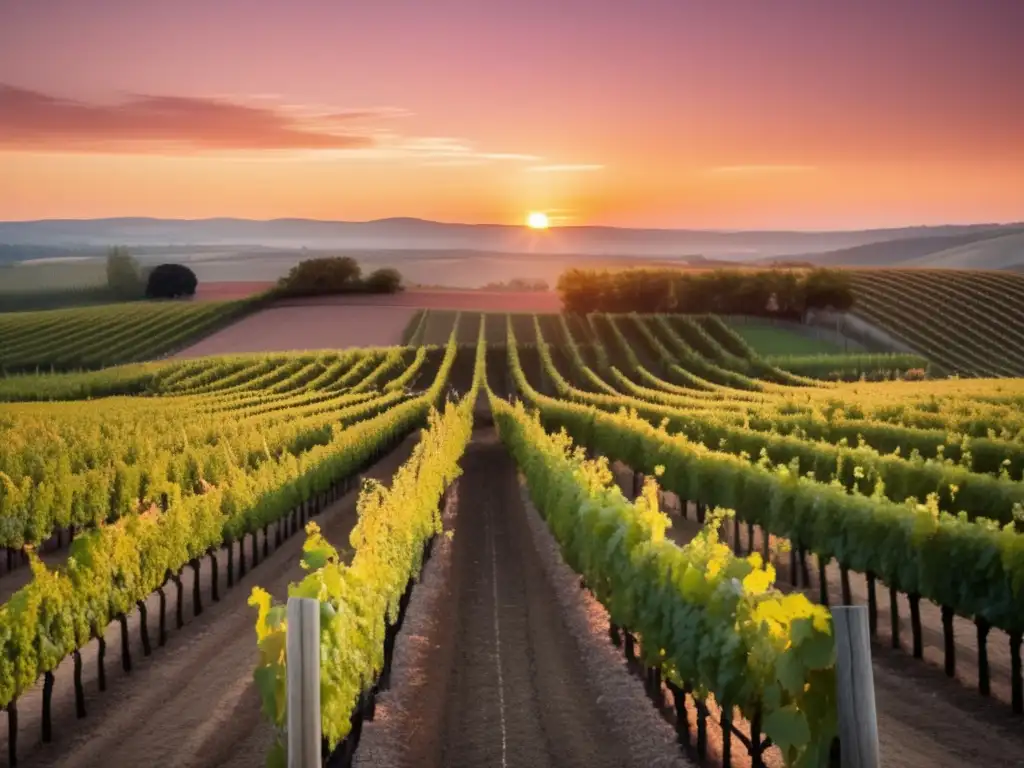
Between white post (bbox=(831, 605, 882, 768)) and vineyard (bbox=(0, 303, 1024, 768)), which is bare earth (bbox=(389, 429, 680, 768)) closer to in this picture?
vineyard (bbox=(0, 303, 1024, 768))

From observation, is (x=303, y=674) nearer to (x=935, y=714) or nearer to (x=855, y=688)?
(x=855, y=688)

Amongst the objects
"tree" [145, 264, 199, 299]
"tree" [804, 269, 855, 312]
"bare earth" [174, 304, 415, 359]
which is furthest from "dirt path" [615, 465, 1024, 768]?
"tree" [145, 264, 199, 299]

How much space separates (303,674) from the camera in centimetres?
984

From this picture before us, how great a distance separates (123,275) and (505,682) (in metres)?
158

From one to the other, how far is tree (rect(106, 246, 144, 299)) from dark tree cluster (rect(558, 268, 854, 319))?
6700cm

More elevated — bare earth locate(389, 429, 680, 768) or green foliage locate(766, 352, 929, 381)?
bare earth locate(389, 429, 680, 768)

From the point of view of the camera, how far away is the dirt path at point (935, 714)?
54.3ft


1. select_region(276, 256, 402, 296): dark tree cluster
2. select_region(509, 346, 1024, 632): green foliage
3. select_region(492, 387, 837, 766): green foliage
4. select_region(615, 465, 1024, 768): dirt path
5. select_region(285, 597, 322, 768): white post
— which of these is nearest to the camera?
select_region(285, 597, 322, 768): white post

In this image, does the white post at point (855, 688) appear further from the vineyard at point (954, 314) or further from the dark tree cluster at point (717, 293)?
the dark tree cluster at point (717, 293)

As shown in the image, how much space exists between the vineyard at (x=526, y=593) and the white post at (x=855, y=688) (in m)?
1.95

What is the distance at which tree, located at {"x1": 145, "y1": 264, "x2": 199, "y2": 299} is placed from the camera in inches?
6147

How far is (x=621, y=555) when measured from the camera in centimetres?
1998

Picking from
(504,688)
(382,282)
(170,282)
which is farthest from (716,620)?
(170,282)

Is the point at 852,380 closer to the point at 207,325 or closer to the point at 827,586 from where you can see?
the point at 207,325
